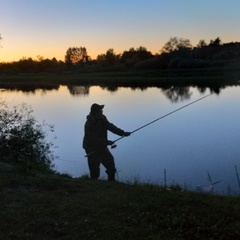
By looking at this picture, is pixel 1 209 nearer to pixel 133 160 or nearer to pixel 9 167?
pixel 9 167

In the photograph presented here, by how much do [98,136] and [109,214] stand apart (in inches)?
167

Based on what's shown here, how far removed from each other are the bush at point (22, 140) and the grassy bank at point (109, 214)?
6.73 m

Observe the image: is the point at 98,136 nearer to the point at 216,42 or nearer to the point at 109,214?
the point at 109,214

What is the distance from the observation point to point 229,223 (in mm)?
5758

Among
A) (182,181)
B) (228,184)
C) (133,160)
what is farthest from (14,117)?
(228,184)

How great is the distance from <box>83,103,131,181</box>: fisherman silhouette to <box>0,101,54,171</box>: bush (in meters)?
3.89

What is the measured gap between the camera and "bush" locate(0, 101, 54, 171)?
14.6 metres

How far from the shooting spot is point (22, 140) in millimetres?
14953

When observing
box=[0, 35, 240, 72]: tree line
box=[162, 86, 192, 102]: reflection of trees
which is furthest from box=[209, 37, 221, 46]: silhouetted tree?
box=[162, 86, 192, 102]: reflection of trees

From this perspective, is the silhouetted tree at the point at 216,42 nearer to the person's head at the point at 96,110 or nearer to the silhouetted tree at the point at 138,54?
the silhouetted tree at the point at 138,54

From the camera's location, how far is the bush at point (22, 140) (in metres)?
14.6

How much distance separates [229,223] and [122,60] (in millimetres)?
128010

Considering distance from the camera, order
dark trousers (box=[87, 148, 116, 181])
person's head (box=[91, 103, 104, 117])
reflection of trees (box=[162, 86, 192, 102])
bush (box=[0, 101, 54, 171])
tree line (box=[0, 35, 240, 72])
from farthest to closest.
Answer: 1. tree line (box=[0, 35, 240, 72])
2. reflection of trees (box=[162, 86, 192, 102])
3. bush (box=[0, 101, 54, 171])
4. dark trousers (box=[87, 148, 116, 181])
5. person's head (box=[91, 103, 104, 117])

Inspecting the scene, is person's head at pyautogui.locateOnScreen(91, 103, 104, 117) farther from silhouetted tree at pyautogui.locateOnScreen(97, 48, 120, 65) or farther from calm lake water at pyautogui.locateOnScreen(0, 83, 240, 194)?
silhouetted tree at pyautogui.locateOnScreen(97, 48, 120, 65)
